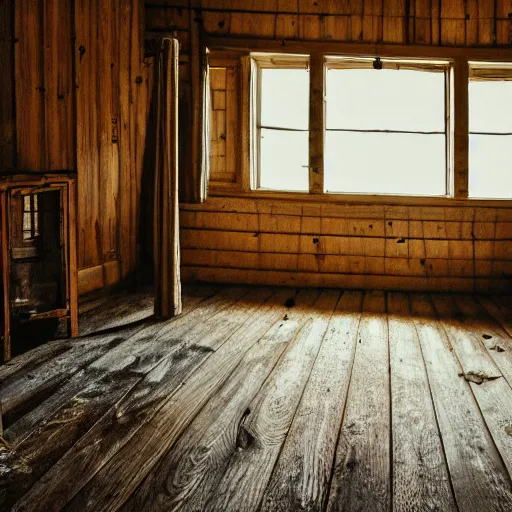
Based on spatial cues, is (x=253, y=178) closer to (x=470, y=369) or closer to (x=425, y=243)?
(x=425, y=243)

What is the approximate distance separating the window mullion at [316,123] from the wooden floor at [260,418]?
1.81 meters

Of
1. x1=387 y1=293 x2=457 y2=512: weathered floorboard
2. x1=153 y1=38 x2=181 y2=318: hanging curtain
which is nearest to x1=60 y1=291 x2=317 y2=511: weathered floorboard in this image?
x1=387 y1=293 x2=457 y2=512: weathered floorboard

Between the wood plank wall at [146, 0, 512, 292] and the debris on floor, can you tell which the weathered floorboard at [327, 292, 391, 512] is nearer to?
the debris on floor

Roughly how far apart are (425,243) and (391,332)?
180 cm

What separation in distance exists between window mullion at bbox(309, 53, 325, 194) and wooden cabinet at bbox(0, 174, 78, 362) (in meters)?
2.58

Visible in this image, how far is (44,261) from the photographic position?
350 centimetres

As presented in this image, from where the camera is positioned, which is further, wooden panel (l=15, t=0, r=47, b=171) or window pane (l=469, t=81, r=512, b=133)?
window pane (l=469, t=81, r=512, b=133)

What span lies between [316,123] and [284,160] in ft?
1.47

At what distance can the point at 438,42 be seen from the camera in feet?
17.4

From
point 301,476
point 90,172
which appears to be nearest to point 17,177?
point 90,172

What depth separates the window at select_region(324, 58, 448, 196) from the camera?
5391 millimetres

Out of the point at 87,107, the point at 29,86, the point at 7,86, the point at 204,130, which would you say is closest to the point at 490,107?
the point at 204,130

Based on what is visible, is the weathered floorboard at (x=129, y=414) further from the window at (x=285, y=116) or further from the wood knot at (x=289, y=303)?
the window at (x=285, y=116)

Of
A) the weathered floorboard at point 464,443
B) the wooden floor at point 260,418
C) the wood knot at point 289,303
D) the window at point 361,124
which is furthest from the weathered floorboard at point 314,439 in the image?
the window at point 361,124
